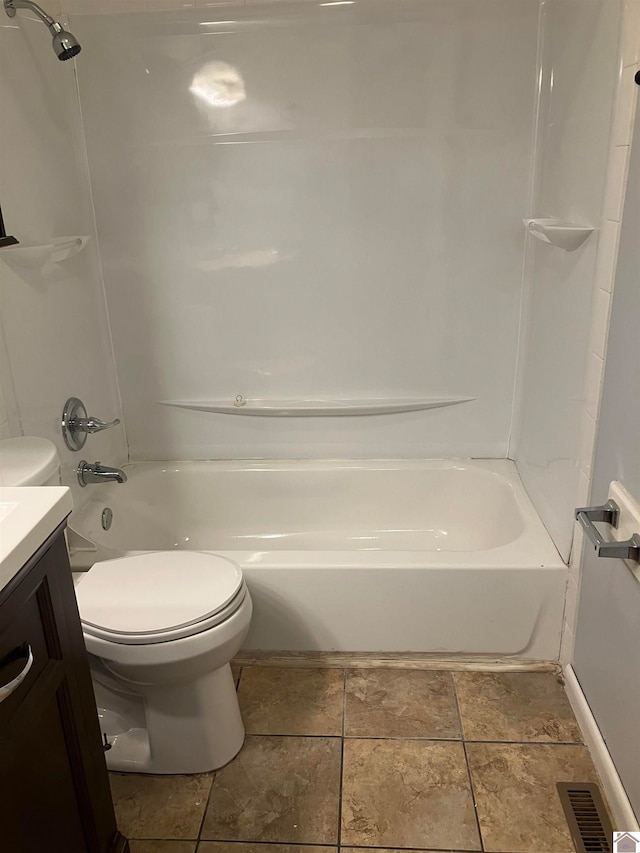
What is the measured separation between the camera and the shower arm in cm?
169

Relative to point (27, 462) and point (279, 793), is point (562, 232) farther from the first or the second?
point (279, 793)

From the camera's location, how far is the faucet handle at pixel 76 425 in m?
2.10

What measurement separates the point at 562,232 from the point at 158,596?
140 cm

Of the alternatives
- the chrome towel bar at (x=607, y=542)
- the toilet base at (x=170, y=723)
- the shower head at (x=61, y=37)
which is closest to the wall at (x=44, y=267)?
the shower head at (x=61, y=37)

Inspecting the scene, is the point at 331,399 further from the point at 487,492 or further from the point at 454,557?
the point at 454,557

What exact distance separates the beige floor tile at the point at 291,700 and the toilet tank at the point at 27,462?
2.76ft

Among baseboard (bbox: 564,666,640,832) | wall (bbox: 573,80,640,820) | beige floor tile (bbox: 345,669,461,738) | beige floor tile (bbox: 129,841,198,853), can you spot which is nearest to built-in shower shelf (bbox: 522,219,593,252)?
wall (bbox: 573,80,640,820)

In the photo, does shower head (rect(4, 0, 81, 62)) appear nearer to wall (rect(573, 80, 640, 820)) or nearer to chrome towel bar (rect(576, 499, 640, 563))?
wall (rect(573, 80, 640, 820))

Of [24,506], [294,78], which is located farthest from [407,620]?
[294,78]

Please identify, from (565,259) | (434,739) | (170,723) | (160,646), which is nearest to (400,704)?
(434,739)

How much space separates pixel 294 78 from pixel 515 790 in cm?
213

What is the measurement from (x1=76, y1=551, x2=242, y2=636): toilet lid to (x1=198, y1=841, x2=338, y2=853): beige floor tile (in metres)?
0.50

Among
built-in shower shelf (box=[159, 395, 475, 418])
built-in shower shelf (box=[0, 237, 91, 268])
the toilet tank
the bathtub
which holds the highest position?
built-in shower shelf (box=[0, 237, 91, 268])

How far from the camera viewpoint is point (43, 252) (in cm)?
195
